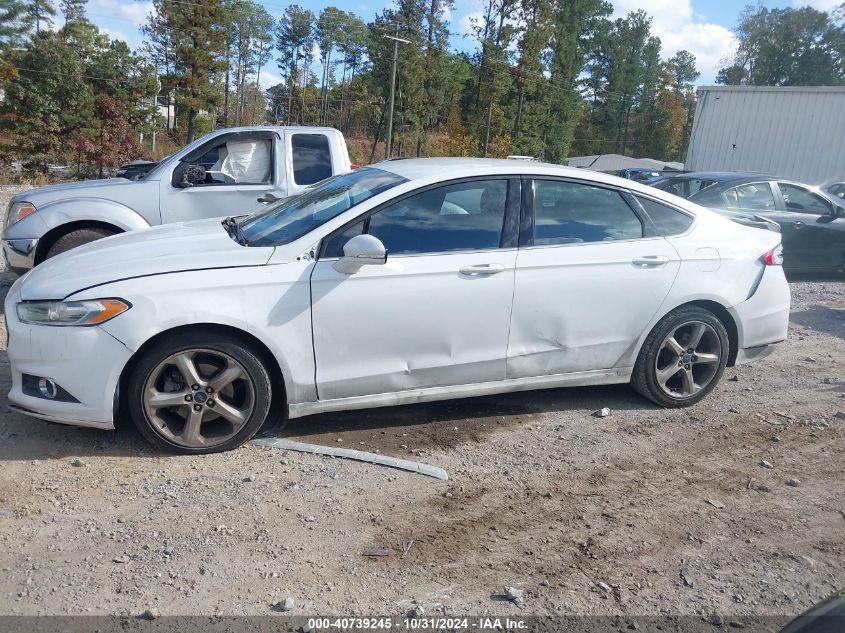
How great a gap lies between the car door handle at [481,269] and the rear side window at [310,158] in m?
3.72

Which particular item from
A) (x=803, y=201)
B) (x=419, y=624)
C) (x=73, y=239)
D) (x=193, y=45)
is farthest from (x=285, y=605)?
(x=193, y=45)

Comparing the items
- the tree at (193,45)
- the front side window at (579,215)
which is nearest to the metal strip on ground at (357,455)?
the front side window at (579,215)

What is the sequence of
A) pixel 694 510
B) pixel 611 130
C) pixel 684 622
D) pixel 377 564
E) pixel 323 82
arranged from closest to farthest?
pixel 684 622 → pixel 377 564 → pixel 694 510 → pixel 323 82 → pixel 611 130

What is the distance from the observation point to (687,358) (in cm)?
514

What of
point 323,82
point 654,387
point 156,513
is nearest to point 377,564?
point 156,513

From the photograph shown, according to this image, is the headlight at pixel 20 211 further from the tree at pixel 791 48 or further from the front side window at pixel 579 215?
the tree at pixel 791 48

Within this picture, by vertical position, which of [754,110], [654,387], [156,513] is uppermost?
[754,110]

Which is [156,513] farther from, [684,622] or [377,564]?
[684,622]

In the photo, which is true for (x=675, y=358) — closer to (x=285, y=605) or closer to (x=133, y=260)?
(x=285, y=605)

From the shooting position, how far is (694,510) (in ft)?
12.6

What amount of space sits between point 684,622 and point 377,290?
2263 millimetres

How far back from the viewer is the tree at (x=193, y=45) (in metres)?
45.2

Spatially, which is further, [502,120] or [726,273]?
[502,120]

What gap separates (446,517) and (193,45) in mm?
48098
